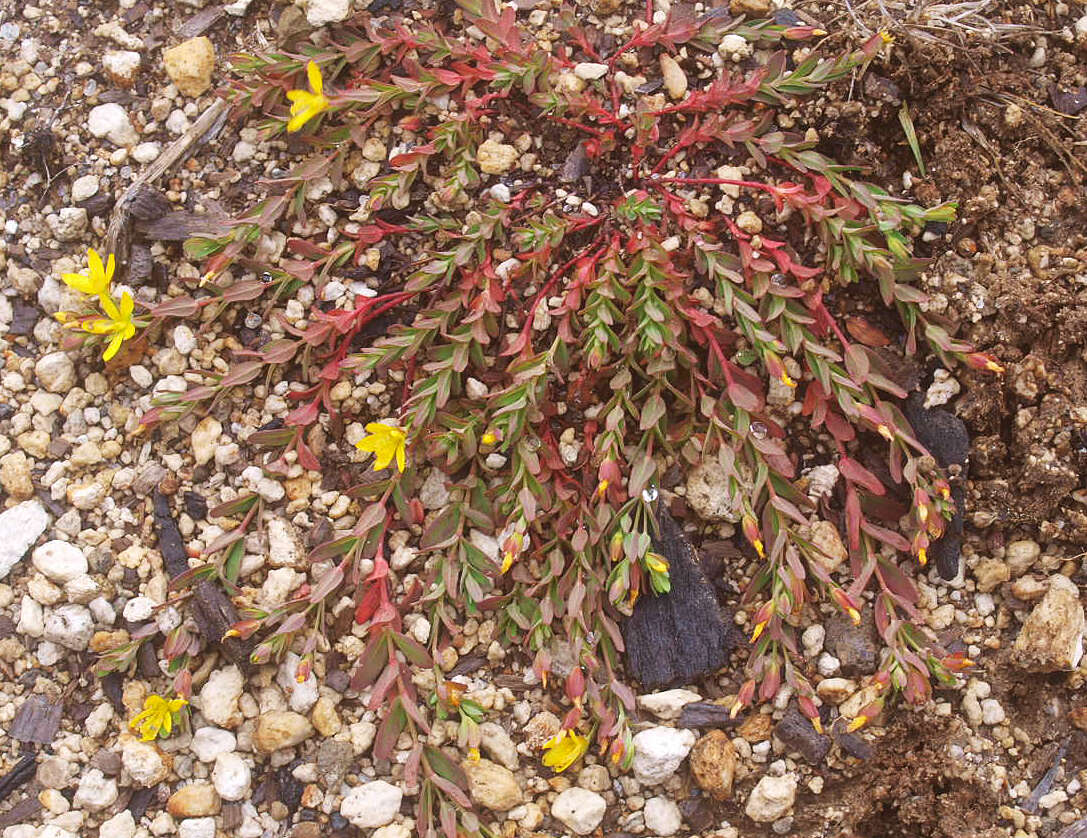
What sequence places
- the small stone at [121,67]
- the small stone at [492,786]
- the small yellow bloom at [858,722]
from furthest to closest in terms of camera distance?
1. the small stone at [121,67]
2. the small stone at [492,786]
3. the small yellow bloom at [858,722]

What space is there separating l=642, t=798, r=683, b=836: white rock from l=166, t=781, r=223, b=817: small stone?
4.87 ft

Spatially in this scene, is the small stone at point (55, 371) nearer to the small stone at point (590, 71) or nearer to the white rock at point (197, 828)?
the white rock at point (197, 828)

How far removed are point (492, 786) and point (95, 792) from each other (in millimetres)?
1377

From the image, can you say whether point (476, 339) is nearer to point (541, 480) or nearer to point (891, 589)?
point (541, 480)

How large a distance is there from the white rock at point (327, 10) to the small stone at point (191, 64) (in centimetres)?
47

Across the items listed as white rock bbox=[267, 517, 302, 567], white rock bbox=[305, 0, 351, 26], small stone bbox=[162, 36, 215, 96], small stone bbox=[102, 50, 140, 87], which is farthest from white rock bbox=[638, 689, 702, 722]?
small stone bbox=[102, 50, 140, 87]

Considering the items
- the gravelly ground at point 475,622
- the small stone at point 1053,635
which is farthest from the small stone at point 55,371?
the small stone at point 1053,635

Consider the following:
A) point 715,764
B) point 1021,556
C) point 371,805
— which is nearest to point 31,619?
point 371,805

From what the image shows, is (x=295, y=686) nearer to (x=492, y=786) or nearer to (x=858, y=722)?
(x=492, y=786)

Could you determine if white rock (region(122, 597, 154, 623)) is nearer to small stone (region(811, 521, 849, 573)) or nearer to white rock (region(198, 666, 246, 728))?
white rock (region(198, 666, 246, 728))

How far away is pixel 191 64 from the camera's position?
4066 millimetres

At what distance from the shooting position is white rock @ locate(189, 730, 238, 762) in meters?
3.60

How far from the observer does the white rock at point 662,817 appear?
3.50m

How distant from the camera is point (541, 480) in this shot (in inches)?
144
